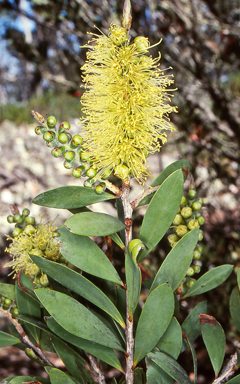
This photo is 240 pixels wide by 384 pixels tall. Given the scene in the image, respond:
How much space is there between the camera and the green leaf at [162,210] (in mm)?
589

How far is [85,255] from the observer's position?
0.57m

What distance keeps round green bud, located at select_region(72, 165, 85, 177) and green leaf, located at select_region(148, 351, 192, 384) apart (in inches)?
13.2

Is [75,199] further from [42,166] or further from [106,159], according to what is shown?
[42,166]

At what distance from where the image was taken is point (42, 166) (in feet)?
10.4

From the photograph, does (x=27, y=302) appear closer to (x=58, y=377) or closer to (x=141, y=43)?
(x=58, y=377)

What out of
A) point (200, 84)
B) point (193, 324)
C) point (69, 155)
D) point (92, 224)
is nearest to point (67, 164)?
point (69, 155)

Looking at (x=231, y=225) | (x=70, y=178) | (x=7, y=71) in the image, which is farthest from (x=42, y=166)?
(x=7, y=71)

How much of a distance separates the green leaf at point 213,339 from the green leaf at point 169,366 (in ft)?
0.38

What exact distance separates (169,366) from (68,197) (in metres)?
0.33

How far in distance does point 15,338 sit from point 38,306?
0.08 meters

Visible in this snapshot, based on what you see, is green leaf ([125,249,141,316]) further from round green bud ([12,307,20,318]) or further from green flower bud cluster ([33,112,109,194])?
round green bud ([12,307,20,318])

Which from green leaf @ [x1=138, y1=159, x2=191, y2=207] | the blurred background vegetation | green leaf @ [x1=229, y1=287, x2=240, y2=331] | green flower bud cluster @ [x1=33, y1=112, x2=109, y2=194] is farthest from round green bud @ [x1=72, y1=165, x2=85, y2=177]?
the blurred background vegetation

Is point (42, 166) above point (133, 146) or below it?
below

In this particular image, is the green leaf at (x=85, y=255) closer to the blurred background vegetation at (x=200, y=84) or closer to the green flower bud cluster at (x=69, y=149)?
the green flower bud cluster at (x=69, y=149)
